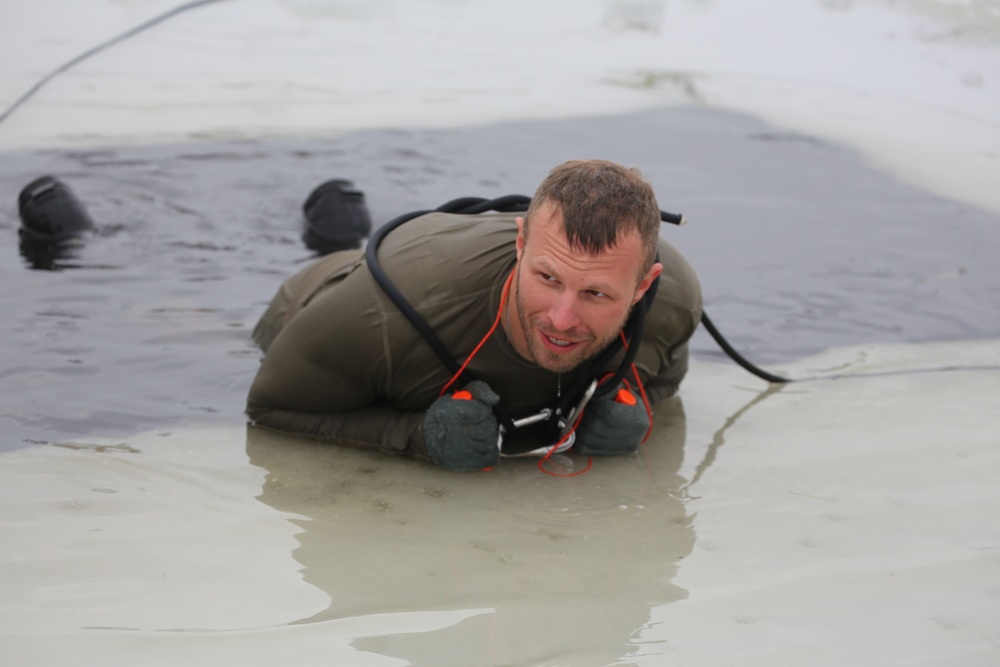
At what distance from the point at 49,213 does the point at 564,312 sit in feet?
9.65

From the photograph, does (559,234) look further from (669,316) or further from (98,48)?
(98,48)

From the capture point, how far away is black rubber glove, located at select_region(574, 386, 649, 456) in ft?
9.77

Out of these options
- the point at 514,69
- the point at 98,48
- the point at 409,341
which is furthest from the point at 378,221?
the point at 98,48

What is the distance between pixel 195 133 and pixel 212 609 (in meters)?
4.48

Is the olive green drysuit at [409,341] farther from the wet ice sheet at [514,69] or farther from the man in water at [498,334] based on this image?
the wet ice sheet at [514,69]

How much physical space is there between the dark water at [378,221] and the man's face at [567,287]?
1.16m

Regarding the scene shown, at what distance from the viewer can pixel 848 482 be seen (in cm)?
296

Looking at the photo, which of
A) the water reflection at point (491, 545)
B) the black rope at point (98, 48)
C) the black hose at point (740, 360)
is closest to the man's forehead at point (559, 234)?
the water reflection at point (491, 545)

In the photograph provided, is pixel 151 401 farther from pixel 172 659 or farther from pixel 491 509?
pixel 172 659

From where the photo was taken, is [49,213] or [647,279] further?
[49,213]

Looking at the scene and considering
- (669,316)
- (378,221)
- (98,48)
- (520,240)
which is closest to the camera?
(520,240)

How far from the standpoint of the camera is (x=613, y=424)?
2990mm

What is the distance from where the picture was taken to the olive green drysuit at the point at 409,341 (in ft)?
9.16

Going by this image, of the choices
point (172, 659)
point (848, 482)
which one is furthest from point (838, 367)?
point (172, 659)
